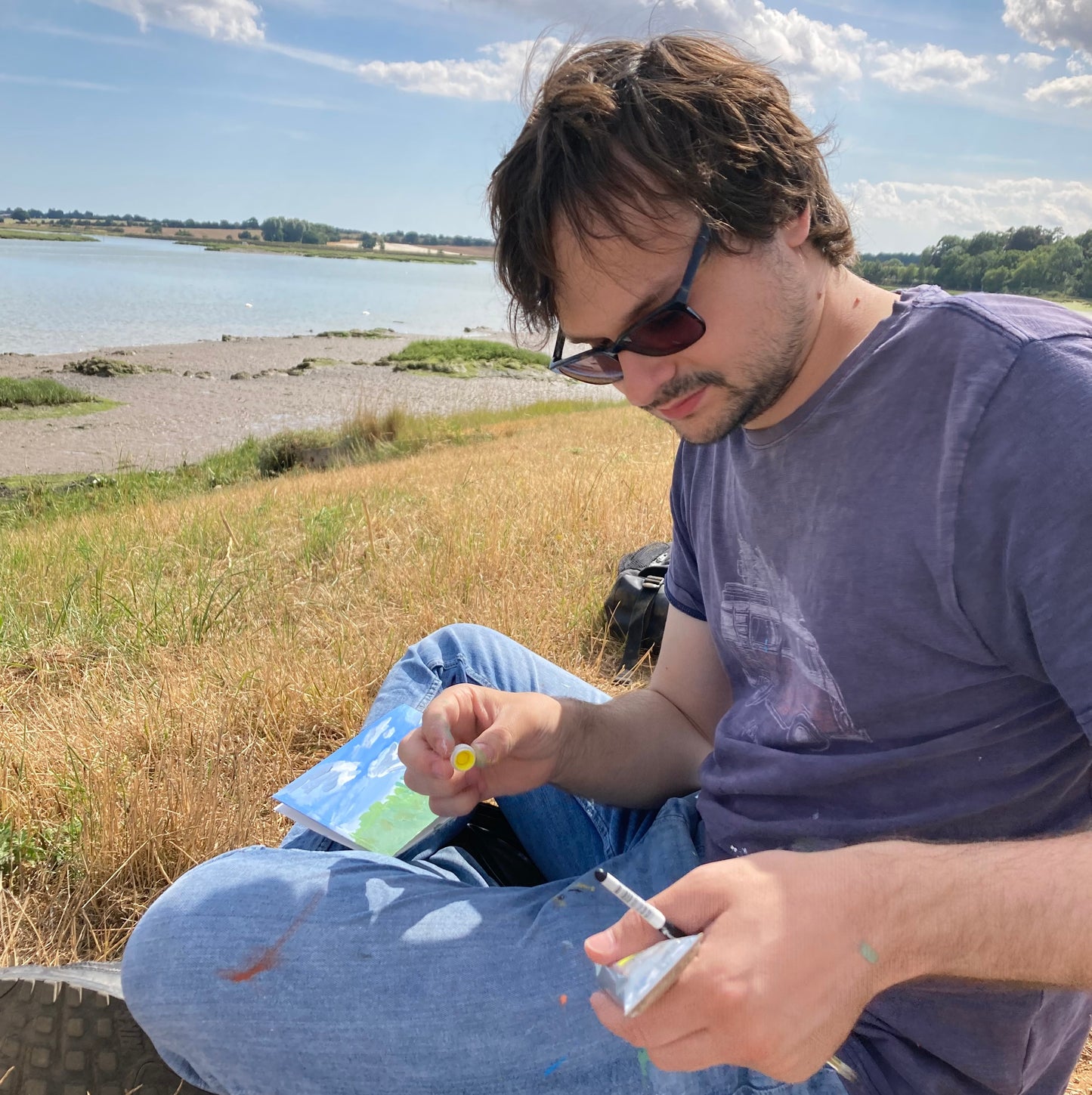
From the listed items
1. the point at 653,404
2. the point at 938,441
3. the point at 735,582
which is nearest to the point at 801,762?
the point at 735,582

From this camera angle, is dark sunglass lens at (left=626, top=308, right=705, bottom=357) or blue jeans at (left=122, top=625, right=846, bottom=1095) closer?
blue jeans at (left=122, top=625, right=846, bottom=1095)

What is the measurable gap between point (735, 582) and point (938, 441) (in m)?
0.45

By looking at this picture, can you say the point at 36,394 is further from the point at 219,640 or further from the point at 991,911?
the point at 991,911

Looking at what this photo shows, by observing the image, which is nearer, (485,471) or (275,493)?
(485,471)

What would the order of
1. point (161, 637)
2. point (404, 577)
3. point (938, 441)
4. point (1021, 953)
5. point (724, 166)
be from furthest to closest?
point (404, 577) → point (161, 637) → point (724, 166) → point (938, 441) → point (1021, 953)

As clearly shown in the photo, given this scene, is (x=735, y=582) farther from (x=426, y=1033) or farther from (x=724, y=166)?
(x=426, y=1033)

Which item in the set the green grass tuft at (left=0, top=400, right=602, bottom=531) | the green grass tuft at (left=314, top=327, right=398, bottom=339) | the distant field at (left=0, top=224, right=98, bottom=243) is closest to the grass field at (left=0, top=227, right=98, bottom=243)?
the distant field at (left=0, top=224, right=98, bottom=243)

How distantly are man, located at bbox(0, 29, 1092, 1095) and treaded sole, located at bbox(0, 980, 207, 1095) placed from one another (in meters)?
0.01

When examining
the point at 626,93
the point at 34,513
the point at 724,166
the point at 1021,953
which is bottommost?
the point at 34,513

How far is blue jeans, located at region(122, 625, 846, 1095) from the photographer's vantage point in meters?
1.17

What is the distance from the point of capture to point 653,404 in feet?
4.86

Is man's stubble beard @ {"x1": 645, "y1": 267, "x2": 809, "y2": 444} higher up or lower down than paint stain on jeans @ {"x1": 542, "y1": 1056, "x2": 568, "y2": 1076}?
higher up

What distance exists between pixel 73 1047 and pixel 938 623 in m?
1.39

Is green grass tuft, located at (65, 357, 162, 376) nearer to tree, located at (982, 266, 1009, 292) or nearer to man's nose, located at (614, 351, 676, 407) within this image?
tree, located at (982, 266, 1009, 292)
